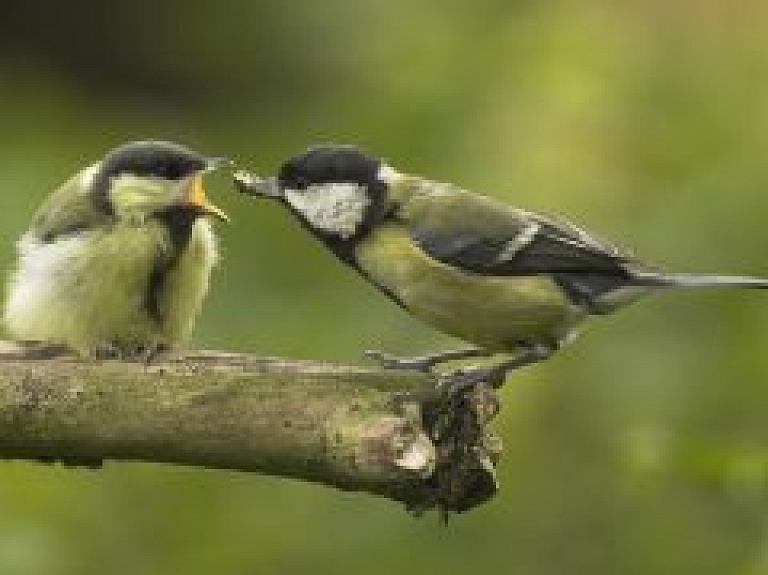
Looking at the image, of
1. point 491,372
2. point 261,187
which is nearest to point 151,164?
point 261,187

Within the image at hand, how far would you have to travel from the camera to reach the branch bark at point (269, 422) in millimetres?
2277

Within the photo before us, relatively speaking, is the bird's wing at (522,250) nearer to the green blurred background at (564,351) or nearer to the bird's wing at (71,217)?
the green blurred background at (564,351)

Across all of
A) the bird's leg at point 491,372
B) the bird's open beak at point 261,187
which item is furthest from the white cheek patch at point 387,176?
the bird's leg at point 491,372

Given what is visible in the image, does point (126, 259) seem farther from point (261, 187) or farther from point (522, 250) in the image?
point (522, 250)

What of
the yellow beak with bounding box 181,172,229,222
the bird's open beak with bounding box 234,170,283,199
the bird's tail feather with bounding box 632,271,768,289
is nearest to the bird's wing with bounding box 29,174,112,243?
the yellow beak with bounding box 181,172,229,222

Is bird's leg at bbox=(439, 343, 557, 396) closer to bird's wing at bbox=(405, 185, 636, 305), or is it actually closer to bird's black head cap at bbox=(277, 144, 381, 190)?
bird's wing at bbox=(405, 185, 636, 305)

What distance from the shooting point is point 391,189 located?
2.71m

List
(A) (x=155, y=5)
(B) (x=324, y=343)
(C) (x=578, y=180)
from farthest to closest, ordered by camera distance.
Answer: (A) (x=155, y=5), (C) (x=578, y=180), (B) (x=324, y=343)

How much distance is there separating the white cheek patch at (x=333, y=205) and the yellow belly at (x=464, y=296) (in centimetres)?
4

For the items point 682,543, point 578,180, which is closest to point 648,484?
point 682,543

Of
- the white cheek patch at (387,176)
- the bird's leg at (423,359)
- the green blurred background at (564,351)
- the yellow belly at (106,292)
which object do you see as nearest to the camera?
the bird's leg at (423,359)

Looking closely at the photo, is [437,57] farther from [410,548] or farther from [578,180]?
[410,548]

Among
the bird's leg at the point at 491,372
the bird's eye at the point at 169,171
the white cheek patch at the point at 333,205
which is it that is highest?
the white cheek patch at the point at 333,205

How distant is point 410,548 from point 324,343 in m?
0.46
